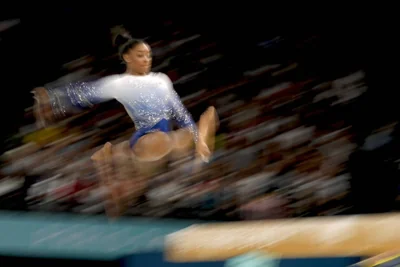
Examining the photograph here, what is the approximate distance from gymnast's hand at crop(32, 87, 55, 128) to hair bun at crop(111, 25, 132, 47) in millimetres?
269

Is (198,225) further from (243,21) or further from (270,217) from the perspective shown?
(243,21)

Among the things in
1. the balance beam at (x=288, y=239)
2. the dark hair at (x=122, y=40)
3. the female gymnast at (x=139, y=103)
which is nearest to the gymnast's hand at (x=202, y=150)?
the female gymnast at (x=139, y=103)

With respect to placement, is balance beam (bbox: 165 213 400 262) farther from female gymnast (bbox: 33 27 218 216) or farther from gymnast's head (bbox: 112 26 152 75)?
gymnast's head (bbox: 112 26 152 75)

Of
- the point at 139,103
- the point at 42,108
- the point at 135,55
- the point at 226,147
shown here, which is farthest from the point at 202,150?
the point at 42,108

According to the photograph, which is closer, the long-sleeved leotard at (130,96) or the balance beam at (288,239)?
the balance beam at (288,239)

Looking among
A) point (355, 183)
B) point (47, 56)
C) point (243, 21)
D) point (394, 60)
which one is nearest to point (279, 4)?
point (243, 21)

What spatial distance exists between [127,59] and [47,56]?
25 cm

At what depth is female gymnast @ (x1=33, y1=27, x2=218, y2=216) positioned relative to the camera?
6.88 feet

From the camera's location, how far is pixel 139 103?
6.97ft

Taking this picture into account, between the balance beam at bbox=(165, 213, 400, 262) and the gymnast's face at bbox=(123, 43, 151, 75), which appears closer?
the balance beam at bbox=(165, 213, 400, 262)

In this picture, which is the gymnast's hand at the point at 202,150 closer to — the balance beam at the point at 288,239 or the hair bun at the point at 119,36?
the balance beam at the point at 288,239

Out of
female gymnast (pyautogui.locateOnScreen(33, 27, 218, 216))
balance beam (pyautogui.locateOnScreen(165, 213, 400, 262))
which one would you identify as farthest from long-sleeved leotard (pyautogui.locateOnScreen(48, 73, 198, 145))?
balance beam (pyautogui.locateOnScreen(165, 213, 400, 262))

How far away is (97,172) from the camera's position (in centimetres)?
209

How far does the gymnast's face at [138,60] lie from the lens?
213cm
